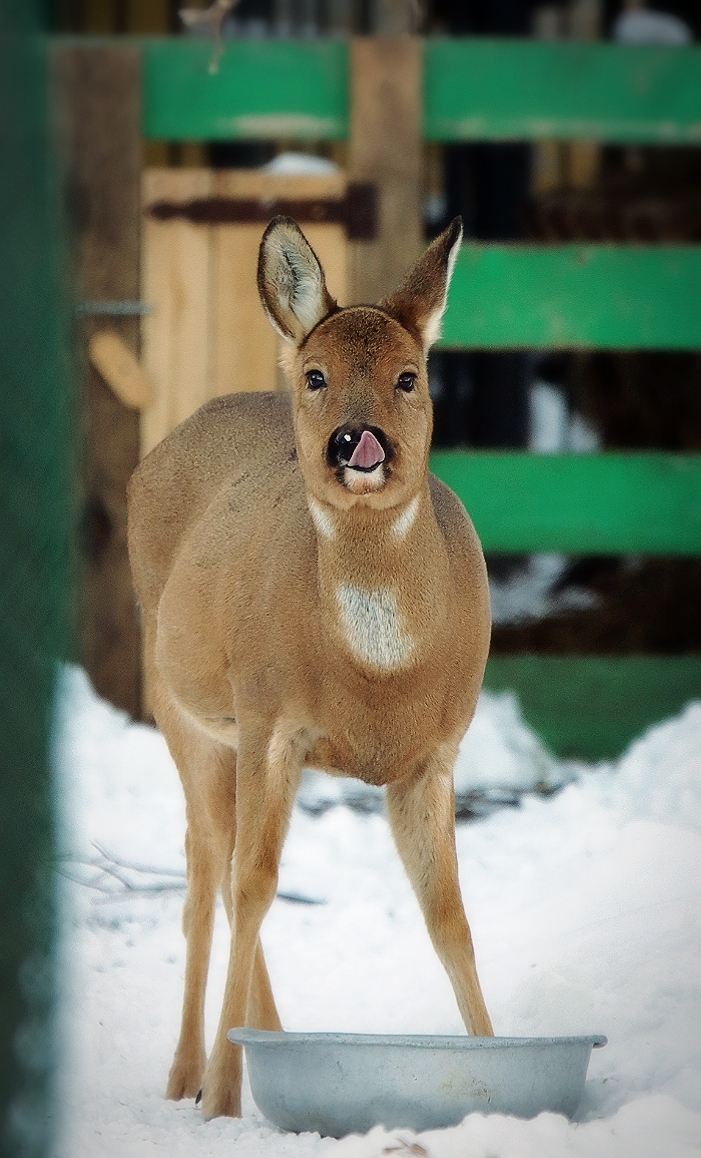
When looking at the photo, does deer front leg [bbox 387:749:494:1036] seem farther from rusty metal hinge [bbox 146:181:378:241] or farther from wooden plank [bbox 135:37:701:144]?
wooden plank [bbox 135:37:701:144]

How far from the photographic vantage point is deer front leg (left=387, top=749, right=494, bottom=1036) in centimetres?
328

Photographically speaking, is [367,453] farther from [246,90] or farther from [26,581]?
[246,90]

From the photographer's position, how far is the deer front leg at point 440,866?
3281 mm

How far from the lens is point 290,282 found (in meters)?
3.32

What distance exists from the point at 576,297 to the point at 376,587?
11.5ft

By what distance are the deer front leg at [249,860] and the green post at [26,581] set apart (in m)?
1.69

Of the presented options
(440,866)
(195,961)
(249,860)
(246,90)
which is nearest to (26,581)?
(249,860)

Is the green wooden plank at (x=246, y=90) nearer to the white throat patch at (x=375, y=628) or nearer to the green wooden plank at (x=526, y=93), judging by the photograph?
the green wooden plank at (x=526, y=93)

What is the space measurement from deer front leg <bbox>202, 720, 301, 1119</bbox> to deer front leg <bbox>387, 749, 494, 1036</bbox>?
0.87 ft

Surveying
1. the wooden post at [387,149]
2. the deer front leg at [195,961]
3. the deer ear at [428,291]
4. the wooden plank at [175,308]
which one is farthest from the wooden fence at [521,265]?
the deer ear at [428,291]

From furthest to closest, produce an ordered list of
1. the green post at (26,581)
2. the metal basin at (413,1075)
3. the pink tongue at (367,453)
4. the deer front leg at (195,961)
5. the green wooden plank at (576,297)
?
the green wooden plank at (576,297), the deer front leg at (195,961), the pink tongue at (367,453), the metal basin at (413,1075), the green post at (26,581)

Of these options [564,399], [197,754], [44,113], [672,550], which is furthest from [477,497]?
[44,113]

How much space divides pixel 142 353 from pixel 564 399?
12.6ft

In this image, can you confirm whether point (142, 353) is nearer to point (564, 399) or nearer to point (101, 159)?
point (101, 159)
